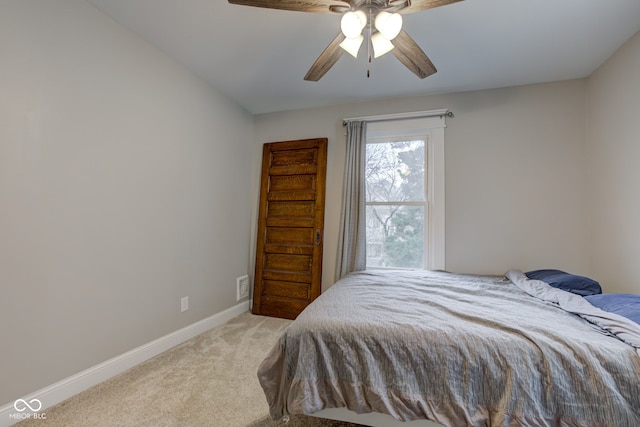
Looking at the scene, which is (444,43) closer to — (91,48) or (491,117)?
(491,117)

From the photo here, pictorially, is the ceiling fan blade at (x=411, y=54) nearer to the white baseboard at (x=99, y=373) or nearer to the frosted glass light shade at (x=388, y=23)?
the frosted glass light shade at (x=388, y=23)

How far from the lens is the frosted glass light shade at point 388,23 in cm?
139

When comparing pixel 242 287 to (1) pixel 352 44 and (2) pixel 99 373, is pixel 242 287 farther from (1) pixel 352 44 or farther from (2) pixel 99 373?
(1) pixel 352 44

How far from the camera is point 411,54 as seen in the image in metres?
1.72

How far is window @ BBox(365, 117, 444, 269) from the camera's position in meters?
2.88

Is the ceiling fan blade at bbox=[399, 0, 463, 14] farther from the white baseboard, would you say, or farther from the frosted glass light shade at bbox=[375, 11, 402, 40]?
the white baseboard

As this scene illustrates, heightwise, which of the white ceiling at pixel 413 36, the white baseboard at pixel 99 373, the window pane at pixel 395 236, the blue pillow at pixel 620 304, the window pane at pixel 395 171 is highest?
the white ceiling at pixel 413 36

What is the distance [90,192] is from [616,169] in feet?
13.0

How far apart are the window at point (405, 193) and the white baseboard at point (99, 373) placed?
2003mm

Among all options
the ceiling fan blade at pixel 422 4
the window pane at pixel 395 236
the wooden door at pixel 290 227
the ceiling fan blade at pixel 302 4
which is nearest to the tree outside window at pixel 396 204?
the window pane at pixel 395 236

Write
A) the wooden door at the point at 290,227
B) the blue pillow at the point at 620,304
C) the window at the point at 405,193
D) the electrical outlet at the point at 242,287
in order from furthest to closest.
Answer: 1. the electrical outlet at the point at 242,287
2. the wooden door at the point at 290,227
3. the window at the point at 405,193
4. the blue pillow at the point at 620,304

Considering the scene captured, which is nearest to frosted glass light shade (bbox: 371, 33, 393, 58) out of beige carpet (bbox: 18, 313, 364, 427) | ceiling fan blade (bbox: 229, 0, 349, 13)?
ceiling fan blade (bbox: 229, 0, 349, 13)

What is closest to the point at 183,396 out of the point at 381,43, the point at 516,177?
the point at 381,43

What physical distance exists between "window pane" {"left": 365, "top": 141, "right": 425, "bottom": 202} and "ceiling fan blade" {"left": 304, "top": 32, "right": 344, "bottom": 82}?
143 cm
